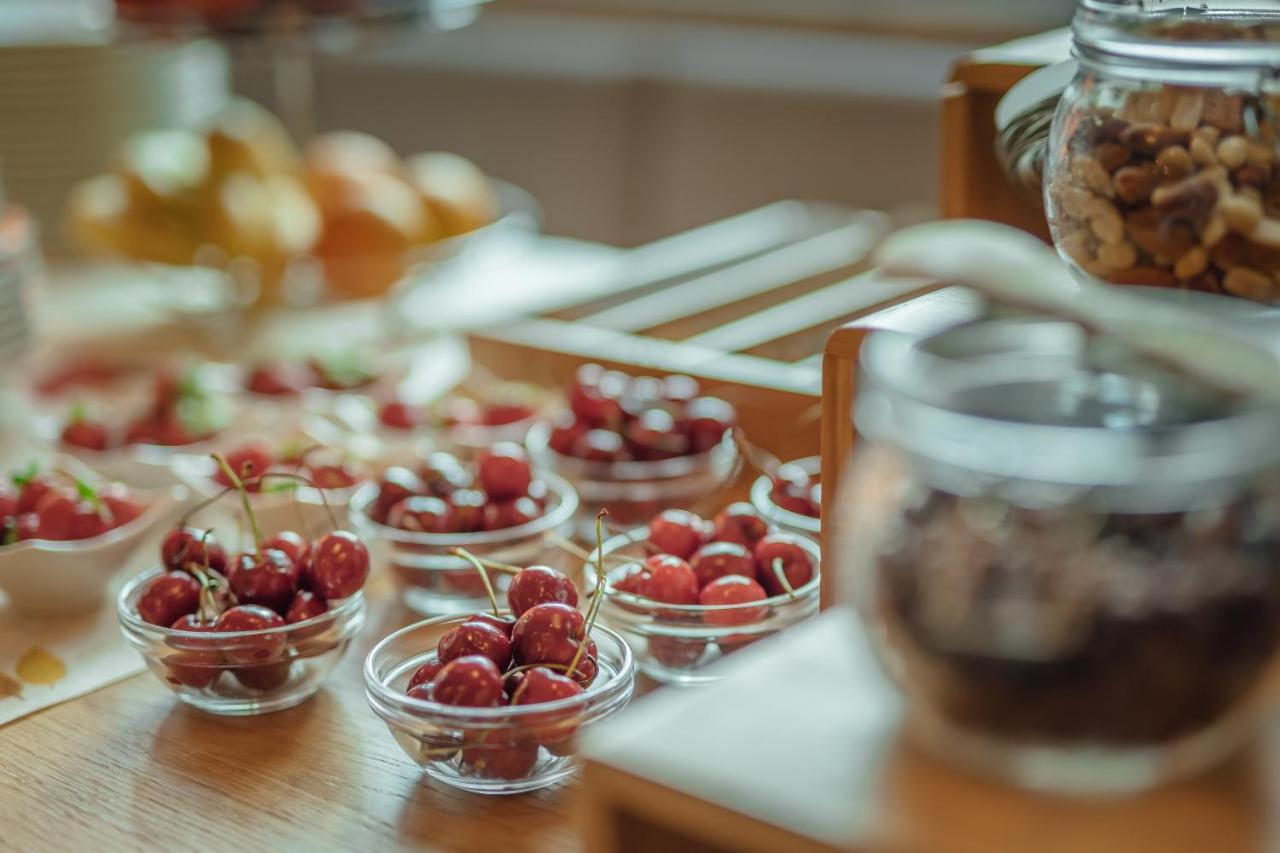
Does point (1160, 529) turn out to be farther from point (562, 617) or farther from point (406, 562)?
point (406, 562)

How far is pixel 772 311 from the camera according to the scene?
133cm

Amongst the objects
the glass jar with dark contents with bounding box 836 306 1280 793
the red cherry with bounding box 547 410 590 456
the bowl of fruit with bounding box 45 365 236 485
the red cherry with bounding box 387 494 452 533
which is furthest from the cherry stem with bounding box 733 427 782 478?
the glass jar with dark contents with bounding box 836 306 1280 793

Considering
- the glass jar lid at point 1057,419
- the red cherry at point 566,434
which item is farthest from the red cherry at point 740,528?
the glass jar lid at point 1057,419

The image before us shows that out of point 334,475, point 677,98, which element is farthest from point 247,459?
point 677,98

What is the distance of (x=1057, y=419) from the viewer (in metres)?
0.50

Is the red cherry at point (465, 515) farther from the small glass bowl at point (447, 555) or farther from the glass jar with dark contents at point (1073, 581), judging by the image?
the glass jar with dark contents at point (1073, 581)

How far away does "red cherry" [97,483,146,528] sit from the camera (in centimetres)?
96

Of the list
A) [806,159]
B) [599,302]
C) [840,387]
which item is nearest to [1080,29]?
[840,387]

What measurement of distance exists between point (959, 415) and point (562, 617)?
0.31 m

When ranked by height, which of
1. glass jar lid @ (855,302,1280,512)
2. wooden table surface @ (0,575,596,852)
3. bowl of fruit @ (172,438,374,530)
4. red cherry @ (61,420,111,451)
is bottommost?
wooden table surface @ (0,575,596,852)

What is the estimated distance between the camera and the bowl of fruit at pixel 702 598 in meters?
0.78

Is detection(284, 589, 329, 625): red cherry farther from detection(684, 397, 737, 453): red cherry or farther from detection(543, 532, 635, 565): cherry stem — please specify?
detection(684, 397, 737, 453): red cherry

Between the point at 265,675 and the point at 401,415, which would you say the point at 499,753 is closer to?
the point at 265,675

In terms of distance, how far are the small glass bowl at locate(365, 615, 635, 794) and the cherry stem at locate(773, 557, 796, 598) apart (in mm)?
109
